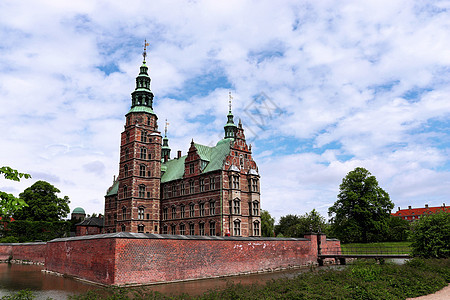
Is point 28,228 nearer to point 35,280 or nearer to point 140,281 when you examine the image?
point 35,280

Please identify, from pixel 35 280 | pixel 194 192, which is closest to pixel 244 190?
pixel 194 192

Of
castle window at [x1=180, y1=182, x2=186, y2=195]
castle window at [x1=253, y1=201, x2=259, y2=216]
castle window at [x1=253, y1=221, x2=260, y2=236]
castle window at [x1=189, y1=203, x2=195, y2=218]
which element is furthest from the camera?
castle window at [x1=180, y1=182, x2=186, y2=195]

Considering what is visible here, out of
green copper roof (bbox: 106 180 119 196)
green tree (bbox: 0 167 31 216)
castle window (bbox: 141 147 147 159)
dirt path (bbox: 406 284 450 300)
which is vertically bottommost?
dirt path (bbox: 406 284 450 300)

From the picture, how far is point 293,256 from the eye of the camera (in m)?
36.8

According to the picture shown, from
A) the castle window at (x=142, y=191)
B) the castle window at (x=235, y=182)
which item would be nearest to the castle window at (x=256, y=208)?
the castle window at (x=235, y=182)

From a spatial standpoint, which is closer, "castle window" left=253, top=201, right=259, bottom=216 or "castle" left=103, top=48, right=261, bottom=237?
"castle" left=103, top=48, right=261, bottom=237

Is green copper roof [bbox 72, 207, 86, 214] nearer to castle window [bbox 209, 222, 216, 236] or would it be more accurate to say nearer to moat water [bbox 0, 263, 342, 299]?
castle window [bbox 209, 222, 216, 236]

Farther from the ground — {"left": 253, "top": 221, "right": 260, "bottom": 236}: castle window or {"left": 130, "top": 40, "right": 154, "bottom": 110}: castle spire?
{"left": 130, "top": 40, "right": 154, "bottom": 110}: castle spire

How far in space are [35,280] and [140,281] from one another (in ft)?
32.3

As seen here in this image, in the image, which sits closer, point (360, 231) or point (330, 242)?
point (330, 242)

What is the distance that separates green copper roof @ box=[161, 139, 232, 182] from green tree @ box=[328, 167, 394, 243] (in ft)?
64.2

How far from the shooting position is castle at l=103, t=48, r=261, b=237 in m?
40.6

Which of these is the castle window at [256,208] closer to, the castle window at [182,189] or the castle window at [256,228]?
the castle window at [256,228]

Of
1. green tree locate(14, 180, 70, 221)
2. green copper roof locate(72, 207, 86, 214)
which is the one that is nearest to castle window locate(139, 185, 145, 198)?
green tree locate(14, 180, 70, 221)
